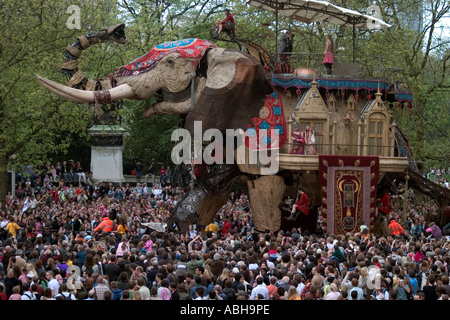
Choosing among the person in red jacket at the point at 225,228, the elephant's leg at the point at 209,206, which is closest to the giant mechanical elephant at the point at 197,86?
the person in red jacket at the point at 225,228

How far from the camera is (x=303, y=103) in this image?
25.0 meters

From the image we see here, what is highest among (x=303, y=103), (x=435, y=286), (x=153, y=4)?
(x=153, y=4)

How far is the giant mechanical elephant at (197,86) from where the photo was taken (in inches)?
932

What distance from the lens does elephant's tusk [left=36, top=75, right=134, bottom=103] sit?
74.8 feet

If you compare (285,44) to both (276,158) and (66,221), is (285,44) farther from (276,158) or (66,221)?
(66,221)

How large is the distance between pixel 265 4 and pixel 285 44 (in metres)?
1.33

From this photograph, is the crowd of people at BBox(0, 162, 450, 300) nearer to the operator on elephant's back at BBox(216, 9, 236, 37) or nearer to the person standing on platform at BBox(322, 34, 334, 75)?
the person standing on platform at BBox(322, 34, 334, 75)

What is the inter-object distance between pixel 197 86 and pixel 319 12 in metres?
4.89

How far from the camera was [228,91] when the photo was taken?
24.1m

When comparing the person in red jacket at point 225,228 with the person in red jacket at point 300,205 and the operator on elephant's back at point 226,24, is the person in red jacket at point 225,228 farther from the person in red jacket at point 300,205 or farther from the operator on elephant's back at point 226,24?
the operator on elephant's back at point 226,24

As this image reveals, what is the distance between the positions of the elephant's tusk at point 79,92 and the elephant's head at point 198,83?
0.09 ft

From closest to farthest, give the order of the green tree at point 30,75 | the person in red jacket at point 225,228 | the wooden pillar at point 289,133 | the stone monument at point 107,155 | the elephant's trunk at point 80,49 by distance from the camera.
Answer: the elephant's trunk at point 80,49
the wooden pillar at point 289,133
the person in red jacket at point 225,228
the green tree at point 30,75
the stone monument at point 107,155

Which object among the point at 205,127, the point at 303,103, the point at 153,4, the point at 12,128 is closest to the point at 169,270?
the point at 205,127

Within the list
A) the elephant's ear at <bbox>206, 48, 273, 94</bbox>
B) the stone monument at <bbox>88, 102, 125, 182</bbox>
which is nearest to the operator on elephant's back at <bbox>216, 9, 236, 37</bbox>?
the elephant's ear at <bbox>206, 48, 273, 94</bbox>
